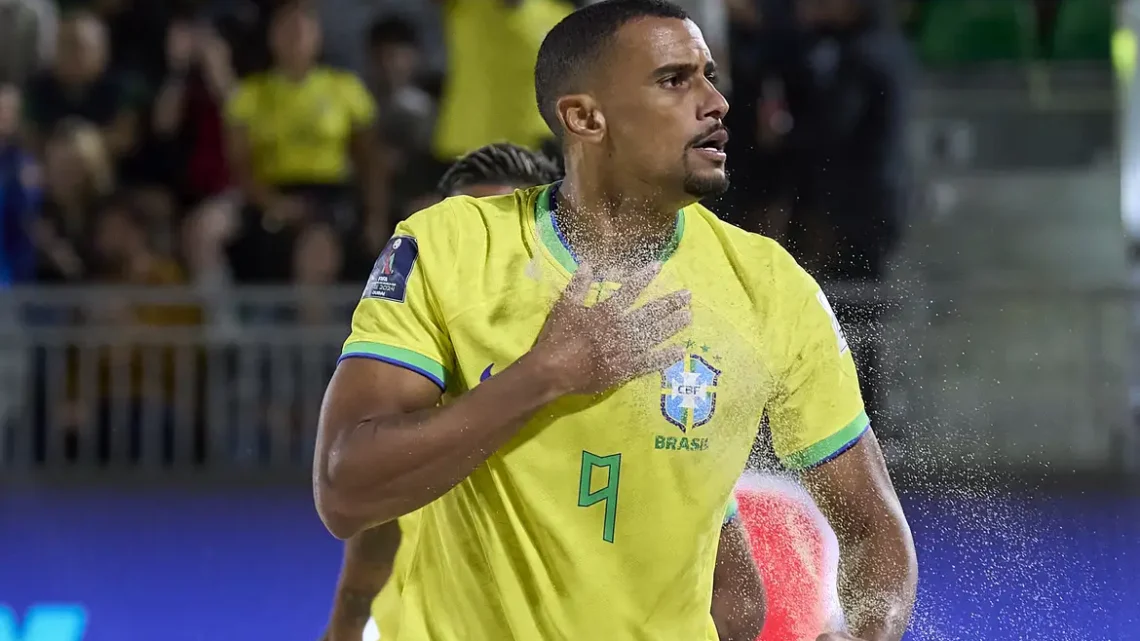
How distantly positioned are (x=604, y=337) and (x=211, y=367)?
6.61 meters

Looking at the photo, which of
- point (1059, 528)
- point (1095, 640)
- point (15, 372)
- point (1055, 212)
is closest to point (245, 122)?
point (15, 372)

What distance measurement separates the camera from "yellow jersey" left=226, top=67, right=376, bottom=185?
30.9 ft

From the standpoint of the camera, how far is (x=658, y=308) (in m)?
2.66

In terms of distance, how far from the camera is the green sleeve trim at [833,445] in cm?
282

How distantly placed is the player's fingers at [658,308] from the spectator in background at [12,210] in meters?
7.52

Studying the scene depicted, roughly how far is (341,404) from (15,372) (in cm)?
678

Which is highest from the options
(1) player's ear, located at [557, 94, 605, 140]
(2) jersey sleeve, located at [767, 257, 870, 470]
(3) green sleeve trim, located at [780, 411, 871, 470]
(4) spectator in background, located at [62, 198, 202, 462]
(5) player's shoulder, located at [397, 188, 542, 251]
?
(1) player's ear, located at [557, 94, 605, 140]

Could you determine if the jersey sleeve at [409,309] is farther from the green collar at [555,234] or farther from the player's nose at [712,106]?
the player's nose at [712,106]

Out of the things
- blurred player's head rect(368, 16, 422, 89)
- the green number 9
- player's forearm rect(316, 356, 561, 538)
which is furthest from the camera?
blurred player's head rect(368, 16, 422, 89)

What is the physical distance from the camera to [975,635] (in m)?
3.41

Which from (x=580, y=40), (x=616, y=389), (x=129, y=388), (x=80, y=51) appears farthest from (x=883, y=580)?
(x=80, y=51)

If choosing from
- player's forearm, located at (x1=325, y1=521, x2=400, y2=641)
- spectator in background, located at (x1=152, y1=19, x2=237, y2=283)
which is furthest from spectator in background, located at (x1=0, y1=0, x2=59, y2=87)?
player's forearm, located at (x1=325, y1=521, x2=400, y2=641)

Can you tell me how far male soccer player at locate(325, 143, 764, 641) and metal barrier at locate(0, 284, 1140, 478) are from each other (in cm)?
449

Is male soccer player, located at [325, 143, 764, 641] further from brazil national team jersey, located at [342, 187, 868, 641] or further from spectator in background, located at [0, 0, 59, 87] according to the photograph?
spectator in background, located at [0, 0, 59, 87]
